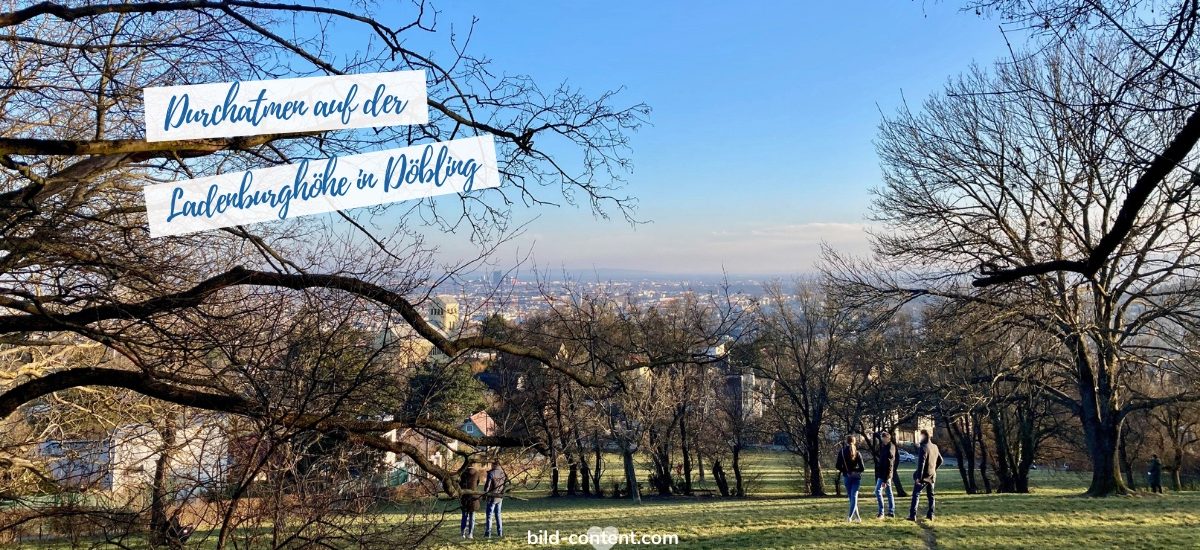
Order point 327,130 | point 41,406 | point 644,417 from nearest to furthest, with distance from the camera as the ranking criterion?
point 327,130, point 41,406, point 644,417

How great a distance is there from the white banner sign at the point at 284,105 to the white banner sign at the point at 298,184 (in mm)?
274

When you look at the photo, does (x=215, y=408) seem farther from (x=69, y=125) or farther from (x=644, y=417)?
(x=644, y=417)

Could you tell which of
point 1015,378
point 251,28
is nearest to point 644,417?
point 1015,378

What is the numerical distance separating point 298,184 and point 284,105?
59 centimetres

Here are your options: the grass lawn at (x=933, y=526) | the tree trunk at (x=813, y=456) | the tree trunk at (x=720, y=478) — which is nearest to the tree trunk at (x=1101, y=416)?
the grass lawn at (x=933, y=526)

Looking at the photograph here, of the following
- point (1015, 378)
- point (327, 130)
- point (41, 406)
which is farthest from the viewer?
point (1015, 378)

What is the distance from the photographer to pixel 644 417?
22.7 m

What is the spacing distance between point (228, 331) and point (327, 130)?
1.49 m

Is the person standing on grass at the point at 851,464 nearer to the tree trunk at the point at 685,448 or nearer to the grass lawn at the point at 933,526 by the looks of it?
the grass lawn at the point at 933,526

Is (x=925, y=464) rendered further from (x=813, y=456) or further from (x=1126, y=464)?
(x=1126, y=464)

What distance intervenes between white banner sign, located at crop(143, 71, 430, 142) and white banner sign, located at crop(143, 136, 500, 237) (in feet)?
0.90

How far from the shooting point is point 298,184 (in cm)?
536

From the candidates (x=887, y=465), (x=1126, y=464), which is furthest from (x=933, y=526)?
(x=1126, y=464)

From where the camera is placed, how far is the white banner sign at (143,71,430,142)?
4875 millimetres
